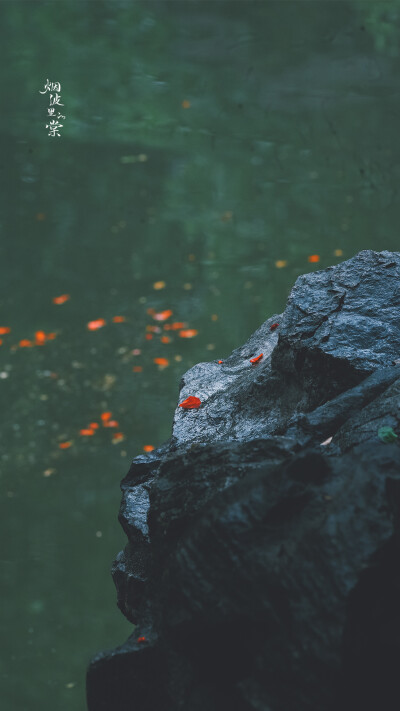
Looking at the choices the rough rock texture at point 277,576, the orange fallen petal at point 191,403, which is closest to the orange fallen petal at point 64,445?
the orange fallen petal at point 191,403

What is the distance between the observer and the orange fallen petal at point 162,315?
30.6ft

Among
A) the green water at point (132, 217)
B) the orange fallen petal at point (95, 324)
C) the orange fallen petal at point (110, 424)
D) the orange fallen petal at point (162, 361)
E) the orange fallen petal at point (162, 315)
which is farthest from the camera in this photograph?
the orange fallen petal at point (162, 315)

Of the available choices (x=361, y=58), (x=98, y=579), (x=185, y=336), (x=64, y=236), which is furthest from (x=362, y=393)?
(x=361, y=58)

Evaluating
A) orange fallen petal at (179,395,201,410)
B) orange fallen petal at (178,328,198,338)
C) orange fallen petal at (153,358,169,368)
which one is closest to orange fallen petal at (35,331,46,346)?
orange fallen petal at (153,358,169,368)

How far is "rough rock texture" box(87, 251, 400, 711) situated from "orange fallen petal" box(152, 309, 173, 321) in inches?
268

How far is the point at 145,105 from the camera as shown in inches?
467

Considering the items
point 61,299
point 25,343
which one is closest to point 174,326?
point 61,299

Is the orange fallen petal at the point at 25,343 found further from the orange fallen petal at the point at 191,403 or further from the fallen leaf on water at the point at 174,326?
the orange fallen petal at the point at 191,403

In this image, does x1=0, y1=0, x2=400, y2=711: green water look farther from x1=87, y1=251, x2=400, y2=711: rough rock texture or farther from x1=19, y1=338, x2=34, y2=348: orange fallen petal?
x1=87, y1=251, x2=400, y2=711: rough rock texture

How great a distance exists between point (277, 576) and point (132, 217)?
9270 millimetres

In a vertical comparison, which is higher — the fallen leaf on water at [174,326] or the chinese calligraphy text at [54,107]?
the chinese calligraphy text at [54,107]

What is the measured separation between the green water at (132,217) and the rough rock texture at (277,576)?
4556 millimetres

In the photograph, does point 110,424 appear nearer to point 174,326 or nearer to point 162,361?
point 162,361

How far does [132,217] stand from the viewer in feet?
35.1
